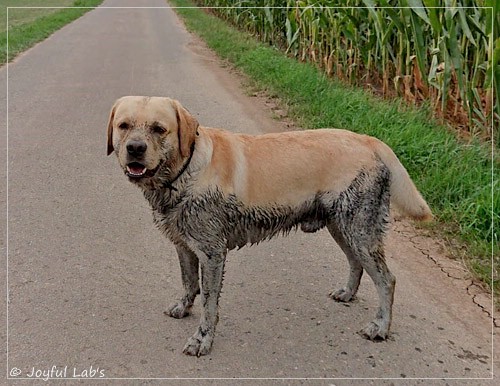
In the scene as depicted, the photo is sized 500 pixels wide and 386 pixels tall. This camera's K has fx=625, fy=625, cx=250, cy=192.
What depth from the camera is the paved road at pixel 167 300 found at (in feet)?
10.7

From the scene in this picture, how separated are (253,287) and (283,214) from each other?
0.79m

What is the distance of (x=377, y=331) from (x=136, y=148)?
169cm

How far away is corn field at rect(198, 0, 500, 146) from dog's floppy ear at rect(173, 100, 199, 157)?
11.3ft

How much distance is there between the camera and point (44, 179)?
19.4ft

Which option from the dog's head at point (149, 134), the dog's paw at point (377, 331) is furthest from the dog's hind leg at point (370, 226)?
the dog's head at point (149, 134)

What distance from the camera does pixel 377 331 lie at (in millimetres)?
3486

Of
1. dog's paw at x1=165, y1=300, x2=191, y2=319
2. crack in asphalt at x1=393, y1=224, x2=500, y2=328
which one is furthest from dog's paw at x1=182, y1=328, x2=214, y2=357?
A: crack in asphalt at x1=393, y1=224, x2=500, y2=328

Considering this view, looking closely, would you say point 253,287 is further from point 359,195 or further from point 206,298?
point 359,195

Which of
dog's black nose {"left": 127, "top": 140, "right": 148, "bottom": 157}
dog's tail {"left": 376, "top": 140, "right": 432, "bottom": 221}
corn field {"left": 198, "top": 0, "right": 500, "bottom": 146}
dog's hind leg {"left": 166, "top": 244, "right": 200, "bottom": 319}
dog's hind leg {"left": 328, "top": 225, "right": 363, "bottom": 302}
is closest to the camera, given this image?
dog's black nose {"left": 127, "top": 140, "right": 148, "bottom": 157}

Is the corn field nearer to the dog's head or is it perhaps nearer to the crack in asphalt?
the crack in asphalt

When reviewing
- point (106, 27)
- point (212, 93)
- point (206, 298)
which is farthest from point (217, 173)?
point (106, 27)

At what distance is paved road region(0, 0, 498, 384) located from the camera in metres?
3.26

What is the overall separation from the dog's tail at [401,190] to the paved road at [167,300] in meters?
0.64

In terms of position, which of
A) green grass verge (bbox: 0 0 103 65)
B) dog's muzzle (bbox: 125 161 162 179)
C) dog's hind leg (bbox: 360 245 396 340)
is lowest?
green grass verge (bbox: 0 0 103 65)
